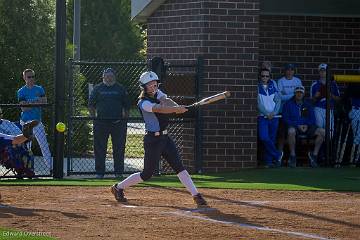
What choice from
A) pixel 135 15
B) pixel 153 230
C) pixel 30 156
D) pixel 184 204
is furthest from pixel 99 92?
pixel 153 230

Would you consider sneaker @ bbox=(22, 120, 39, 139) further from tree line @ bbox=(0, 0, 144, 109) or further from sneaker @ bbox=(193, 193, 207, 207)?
tree line @ bbox=(0, 0, 144, 109)

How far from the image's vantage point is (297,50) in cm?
2080

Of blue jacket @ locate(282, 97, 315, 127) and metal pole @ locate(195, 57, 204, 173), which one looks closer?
metal pole @ locate(195, 57, 204, 173)

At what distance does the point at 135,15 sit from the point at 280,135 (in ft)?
13.4

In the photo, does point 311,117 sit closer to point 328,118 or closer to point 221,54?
point 328,118

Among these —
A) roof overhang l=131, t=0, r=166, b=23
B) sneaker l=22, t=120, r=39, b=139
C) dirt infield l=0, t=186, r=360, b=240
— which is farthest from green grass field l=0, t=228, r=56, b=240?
roof overhang l=131, t=0, r=166, b=23

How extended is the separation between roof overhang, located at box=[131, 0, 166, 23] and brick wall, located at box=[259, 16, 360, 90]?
248 cm

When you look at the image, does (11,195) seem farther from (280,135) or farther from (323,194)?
(280,135)

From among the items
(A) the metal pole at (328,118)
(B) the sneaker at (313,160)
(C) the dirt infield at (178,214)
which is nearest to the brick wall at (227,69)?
(B) the sneaker at (313,160)

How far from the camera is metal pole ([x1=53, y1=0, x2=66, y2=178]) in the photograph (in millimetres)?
17062

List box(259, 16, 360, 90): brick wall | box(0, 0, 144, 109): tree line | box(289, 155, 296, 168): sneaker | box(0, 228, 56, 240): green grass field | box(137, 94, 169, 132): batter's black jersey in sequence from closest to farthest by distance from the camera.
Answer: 1. box(0, 228, 56, 240): green grass field
2. box(137, 94, 169, 132): batter's black jersey
3. box(289, 155, 296, 168): sneaker
4. box(259, 16, 360, 90): brick wall
5. box(0, 0, 144, 109): tree line

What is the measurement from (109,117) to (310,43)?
18.1 feet

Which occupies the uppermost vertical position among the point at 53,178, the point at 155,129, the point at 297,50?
the point at 297,50

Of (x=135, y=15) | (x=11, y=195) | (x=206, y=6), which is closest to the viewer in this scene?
(x=11, y=195)
